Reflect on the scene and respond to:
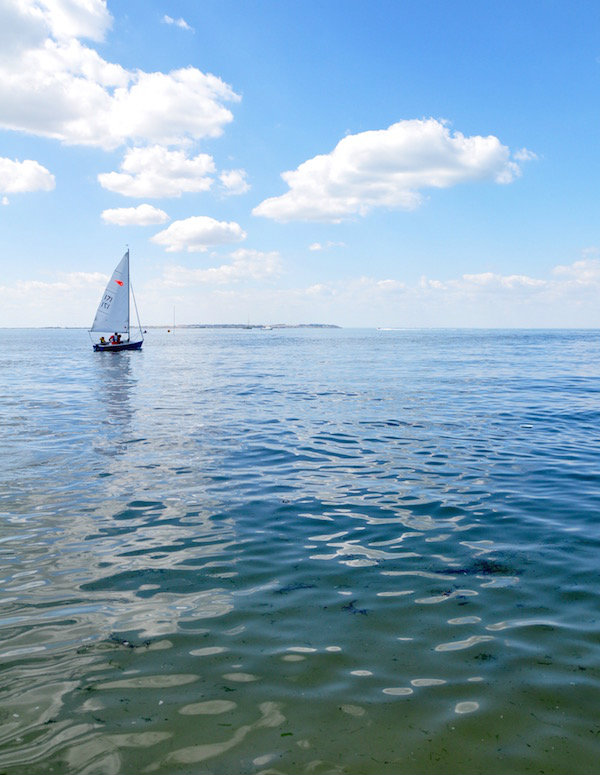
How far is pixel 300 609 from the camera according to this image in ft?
23.0

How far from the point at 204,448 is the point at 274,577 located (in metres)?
9.48

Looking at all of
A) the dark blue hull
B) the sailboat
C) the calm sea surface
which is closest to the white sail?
the sailboat

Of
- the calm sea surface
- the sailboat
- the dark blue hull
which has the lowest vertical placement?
the calm sea surface

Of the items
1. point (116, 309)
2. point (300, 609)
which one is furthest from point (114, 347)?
point (300, 609)

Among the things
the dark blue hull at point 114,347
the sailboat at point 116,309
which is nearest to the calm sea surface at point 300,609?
the dark blue hull at point 114,347

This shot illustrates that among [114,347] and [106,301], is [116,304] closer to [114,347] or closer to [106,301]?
[106,301]

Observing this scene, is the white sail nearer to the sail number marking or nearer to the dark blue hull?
the sail number marking

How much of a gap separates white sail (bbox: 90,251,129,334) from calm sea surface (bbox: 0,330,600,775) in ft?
197

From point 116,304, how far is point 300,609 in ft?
238

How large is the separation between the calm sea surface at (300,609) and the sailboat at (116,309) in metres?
59.1

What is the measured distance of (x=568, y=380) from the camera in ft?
129

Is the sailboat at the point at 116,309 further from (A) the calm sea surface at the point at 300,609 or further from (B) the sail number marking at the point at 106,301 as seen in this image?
(A) the calm sea surface at the point at 300,609

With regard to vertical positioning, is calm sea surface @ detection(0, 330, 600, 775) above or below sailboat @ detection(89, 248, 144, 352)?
below

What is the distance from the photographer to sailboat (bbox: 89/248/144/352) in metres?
72.6
